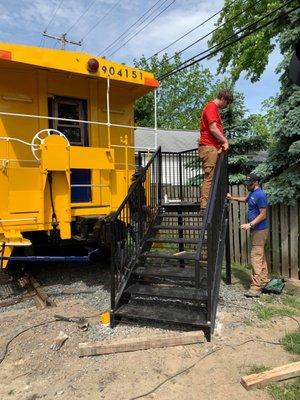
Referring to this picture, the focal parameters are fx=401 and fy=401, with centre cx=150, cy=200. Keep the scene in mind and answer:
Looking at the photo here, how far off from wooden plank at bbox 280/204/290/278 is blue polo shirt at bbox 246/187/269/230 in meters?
1.67

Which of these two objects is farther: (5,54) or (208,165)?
(208,165)

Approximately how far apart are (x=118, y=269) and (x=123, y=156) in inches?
119

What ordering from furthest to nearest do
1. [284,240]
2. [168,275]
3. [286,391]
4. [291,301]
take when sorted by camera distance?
[284,240], [291,301], [168,275], [286,391]

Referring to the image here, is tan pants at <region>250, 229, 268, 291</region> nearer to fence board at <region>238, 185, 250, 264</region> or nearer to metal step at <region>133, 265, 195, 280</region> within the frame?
metal step at <region>133, 265, 195, 280</region>

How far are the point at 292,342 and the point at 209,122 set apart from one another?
342 cm

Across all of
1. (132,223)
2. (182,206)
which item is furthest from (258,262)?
(132,223)

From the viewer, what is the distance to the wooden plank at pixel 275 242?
814 centimetres

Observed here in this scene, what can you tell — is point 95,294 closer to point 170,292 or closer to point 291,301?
point 170,292

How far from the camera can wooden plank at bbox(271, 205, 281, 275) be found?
320 inches

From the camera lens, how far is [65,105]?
288 inches

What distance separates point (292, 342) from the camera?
15.1ft

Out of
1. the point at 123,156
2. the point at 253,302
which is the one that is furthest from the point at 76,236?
the point at 253,302

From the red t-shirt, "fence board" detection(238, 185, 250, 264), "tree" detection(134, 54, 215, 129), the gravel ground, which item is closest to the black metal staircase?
the gravel ground

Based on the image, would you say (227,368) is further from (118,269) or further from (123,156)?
(123,156)
